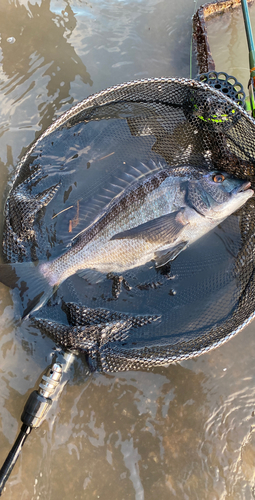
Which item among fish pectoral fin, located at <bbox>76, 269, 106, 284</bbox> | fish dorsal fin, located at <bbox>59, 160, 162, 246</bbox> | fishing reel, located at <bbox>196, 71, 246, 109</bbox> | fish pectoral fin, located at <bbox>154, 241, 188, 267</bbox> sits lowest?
fish pectoral fin, located at <bbox>154, 241, 188, 267</bbox>

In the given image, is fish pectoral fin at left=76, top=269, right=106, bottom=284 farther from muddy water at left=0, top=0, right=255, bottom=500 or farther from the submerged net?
muddy water at left=0, top=0, right=255, bottom=500

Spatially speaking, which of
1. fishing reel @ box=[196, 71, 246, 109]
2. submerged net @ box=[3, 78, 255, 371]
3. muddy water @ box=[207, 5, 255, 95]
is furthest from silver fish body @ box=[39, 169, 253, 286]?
muddy water @ box=[207, 5, 255, 95]

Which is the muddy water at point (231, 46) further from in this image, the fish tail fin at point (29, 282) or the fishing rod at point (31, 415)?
the fishing rod at point (31, 415)

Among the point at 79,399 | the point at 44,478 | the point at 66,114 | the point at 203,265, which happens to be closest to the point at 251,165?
the point at 203,265

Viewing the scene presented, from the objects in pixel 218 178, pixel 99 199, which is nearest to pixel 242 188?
pixel 218 178

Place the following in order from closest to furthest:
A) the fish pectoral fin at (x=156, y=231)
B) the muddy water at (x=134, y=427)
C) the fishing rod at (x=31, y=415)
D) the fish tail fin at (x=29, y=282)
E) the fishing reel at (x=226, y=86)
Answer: the fishing rod at (x=31, y=415) → the muddy water at (x=134, y=427) → the fish tail fin at (x=29, y=282) → the fish pectoral fin at (x=156, y=231) → the fishing reel at (x=226, y=86)

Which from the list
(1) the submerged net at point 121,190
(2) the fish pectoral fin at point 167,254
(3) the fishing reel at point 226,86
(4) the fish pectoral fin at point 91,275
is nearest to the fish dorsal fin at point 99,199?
(1) the submerged net at point 121,190
